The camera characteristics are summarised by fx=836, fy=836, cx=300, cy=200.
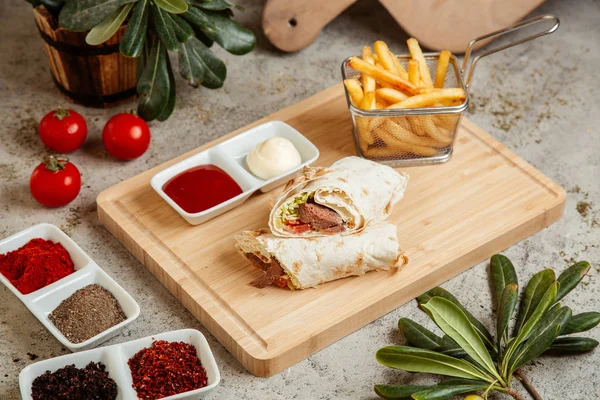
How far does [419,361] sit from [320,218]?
873mm

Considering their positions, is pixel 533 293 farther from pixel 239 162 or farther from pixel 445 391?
pixel 239 162

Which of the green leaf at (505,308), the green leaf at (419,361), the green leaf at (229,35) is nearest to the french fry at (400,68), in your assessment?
the green leaf at (229,35)

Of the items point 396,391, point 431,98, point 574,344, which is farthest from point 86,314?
point 574,344

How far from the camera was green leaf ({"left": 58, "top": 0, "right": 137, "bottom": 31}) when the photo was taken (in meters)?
4.13

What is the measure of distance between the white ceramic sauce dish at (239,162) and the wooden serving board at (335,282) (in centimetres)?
9

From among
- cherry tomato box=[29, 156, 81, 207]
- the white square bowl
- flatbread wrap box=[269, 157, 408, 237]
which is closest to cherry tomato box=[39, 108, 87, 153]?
cherry tomato box=[29, 156, 81, 207]

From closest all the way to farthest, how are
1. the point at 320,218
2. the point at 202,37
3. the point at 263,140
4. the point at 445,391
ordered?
1. the point at 445,391
2. the point at 320,218
3. the point at 263,140
4. the point at 202,37

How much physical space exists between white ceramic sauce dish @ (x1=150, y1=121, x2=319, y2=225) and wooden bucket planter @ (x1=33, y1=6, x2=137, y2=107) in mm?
806

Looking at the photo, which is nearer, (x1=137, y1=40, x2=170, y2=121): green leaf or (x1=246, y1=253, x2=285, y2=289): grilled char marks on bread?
(x1=246, y1=253, x2=285, y2=289): grilled char marks on bread

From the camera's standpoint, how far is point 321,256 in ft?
11.9

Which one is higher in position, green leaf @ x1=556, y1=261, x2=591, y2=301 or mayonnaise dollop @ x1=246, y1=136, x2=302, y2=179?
mayonnaise dollop @ x1=246, y1=136, x2=302, y2=179

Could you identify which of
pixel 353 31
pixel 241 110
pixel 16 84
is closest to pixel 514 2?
pixel 353 31

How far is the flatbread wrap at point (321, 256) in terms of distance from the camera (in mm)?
3621

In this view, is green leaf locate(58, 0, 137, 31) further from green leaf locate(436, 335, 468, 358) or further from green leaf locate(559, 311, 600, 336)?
green leaf locate(559, 311, 600, 336)
